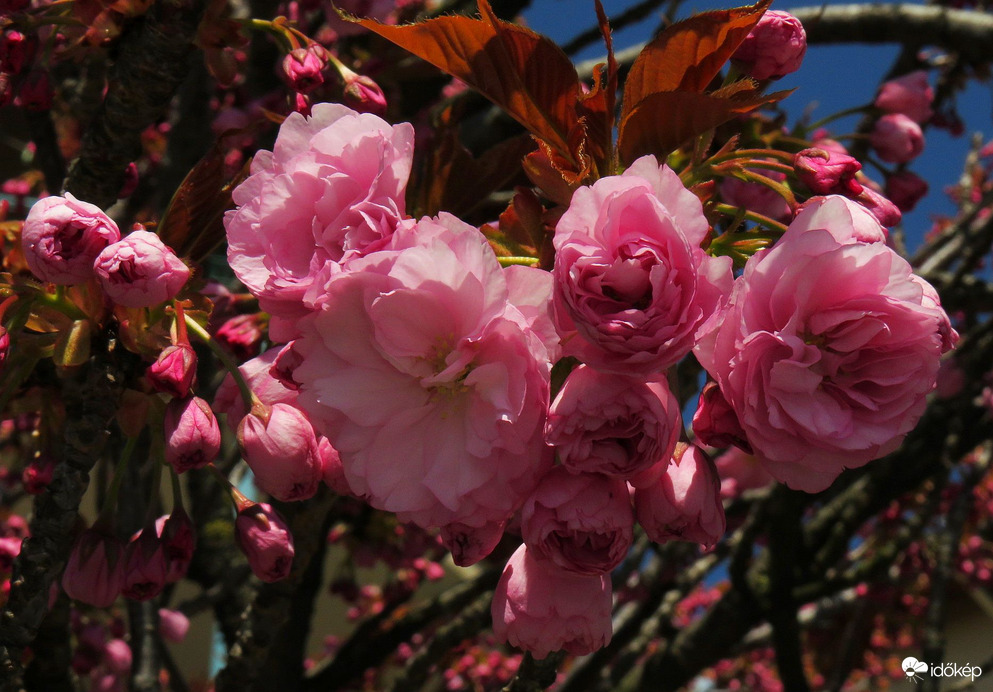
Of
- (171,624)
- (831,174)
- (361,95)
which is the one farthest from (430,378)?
(171,624)

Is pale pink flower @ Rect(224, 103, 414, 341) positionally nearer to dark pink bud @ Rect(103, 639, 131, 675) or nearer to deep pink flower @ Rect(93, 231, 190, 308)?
deep pink flower @ Rect(93, 231, 190, 308)

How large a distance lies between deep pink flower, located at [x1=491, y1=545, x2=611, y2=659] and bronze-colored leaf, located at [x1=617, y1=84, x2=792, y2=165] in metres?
0.44

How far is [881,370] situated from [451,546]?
43 cm

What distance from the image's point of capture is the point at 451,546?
2.81 feet

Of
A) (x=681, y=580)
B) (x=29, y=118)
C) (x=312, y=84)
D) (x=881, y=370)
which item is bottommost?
(x=681, y=580)

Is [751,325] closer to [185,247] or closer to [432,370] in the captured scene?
[432,370]

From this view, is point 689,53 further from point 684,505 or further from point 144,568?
point 144,568

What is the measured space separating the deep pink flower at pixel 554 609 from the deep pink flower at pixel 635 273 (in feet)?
0.89

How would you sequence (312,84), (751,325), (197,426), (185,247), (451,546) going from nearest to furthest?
1. (751,325)
2. (451,546)
3. (197,426)
4. (185,247)
5. (312,84)

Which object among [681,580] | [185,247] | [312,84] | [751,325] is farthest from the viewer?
[681,580]

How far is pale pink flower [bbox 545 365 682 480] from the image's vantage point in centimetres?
75

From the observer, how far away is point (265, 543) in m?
1.11

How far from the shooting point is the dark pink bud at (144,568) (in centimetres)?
119

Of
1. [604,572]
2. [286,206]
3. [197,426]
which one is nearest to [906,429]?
[604,572]
